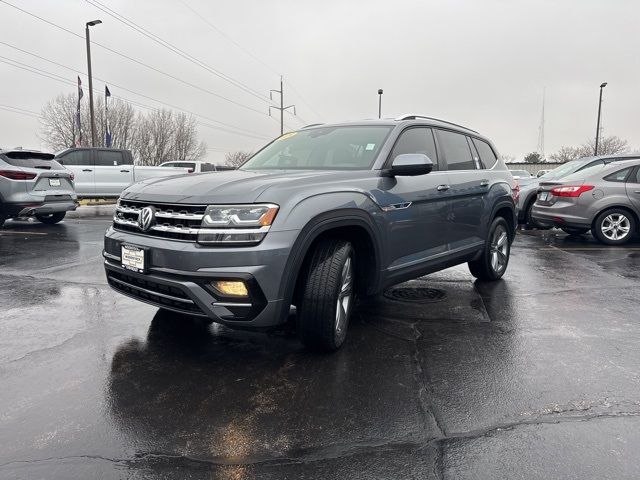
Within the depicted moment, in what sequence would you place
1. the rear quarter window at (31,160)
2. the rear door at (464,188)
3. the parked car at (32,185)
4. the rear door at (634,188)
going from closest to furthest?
the rear door at (464,188), the rear door at (634,188), the parked car at (32,185), the rear quarter window at (31,160)

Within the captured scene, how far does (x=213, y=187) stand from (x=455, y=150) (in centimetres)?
307

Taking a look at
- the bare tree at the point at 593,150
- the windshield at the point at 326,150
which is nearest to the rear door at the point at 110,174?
the windshield at the point at 326,150

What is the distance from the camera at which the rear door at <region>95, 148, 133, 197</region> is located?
1579 centimetres

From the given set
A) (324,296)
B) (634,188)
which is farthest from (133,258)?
(634,188)

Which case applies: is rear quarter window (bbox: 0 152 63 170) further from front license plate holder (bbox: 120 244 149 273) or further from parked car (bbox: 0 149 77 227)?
front license plate holder (bbox: 120 244 149 273)

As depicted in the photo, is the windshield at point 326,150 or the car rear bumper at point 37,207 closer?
the windshield at point 326,150

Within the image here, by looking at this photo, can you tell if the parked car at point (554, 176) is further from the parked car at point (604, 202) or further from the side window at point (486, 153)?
the side window at point (486, 153)

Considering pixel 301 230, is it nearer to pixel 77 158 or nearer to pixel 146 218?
pixel 146 218

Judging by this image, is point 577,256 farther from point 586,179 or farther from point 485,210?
point 485,210

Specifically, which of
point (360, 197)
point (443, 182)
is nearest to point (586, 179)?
point (443, 182)

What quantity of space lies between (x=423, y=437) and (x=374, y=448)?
29 cm

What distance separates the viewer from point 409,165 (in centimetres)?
389

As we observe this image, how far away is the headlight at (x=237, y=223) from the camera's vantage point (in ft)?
10.1

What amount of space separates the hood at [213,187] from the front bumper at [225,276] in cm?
31
